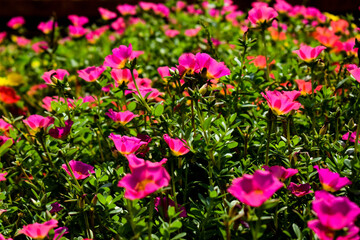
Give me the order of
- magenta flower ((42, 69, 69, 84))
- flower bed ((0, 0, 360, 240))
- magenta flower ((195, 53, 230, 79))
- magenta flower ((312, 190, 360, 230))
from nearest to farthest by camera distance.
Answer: magenta flower ((312, 190, 360, 230))
flower bed ((0, 0, 360, 240))
magenta flower ((195, 53, 230, 79))
magenta flower ((42, 69, 69, 84))

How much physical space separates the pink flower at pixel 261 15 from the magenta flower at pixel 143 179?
855mm

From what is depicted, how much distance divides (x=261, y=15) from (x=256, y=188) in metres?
0.89

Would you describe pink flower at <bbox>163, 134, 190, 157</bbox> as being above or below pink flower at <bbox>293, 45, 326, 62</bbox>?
below

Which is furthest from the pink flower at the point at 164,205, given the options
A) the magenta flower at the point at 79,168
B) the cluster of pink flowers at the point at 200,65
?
the cluster of pink flowers at the point at 200,65

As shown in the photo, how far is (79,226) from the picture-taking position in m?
1.32

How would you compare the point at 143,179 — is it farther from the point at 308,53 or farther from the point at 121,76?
the point at 308,53

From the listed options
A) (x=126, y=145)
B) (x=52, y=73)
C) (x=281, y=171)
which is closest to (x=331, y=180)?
(x=281, y=171)

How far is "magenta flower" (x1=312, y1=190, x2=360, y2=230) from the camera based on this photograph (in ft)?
2.51

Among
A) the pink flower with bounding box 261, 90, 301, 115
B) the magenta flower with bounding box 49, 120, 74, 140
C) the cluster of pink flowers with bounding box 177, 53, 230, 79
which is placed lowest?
the magenta flower with bounding box 49, 120, 74, 140

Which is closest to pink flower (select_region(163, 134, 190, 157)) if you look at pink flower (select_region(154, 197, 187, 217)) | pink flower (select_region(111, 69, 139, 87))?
pink flower (select_region(154, 197, 187, 217))

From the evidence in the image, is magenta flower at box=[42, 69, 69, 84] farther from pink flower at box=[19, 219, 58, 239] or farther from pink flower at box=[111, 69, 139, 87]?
pink flower at box=[19, 219, 58, 239]

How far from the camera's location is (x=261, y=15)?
151 centimetres

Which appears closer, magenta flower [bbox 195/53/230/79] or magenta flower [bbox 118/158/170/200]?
magenta flower [bbox 118/158/170/200]

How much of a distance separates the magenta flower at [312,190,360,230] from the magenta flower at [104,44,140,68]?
2.46 ft
